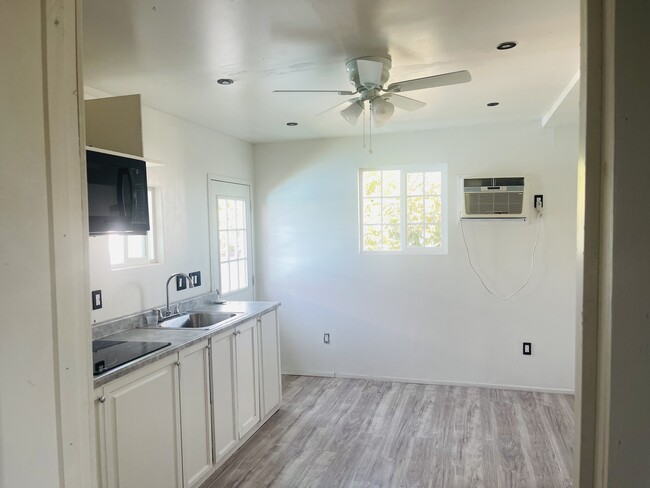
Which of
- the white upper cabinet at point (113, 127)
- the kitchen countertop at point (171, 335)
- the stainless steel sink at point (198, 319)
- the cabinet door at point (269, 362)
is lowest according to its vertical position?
the cabinet door at point (269, 362)

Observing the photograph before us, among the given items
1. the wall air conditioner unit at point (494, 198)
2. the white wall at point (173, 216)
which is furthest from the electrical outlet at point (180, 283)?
the wall air conditioner unit at point (494, 198)

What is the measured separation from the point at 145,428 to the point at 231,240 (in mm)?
2364

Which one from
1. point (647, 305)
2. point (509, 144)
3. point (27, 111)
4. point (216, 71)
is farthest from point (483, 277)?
point (27, 111)

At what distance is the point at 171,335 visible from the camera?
2691 mm

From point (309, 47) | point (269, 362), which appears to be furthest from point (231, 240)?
point (309, 47)

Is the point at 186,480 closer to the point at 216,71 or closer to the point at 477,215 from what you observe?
the point at 216,71

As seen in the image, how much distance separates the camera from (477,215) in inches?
160

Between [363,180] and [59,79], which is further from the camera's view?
[363,180]

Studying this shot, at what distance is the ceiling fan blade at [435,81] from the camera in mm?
2178

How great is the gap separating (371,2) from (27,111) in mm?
1487

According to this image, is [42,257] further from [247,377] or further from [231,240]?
[231,240]

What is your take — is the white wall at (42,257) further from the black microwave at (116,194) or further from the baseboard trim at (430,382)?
the baseboard trim at (430,382)

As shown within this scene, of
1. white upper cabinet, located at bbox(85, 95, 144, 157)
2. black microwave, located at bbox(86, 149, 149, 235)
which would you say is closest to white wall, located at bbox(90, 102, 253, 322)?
black microwave, located at bbox(86, 149, 149, 235)

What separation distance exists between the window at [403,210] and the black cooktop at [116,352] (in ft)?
8.45
